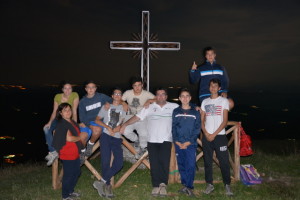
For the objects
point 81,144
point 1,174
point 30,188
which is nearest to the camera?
point 81,144

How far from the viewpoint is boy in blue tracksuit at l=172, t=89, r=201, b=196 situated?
240 inches

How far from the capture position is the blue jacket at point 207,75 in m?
6.96

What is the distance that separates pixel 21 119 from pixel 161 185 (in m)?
75.0

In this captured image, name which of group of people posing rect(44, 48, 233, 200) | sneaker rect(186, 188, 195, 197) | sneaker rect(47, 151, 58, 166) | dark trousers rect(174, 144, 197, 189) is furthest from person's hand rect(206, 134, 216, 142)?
sneaker rect(47, 151, 58, 166)

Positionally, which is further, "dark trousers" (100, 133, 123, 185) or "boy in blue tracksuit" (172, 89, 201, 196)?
"dark trousers" (100, 133, 123, 185)

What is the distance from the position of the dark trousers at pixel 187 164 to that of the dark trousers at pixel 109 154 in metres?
1.25

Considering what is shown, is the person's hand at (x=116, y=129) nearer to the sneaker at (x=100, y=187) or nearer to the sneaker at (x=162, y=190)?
the sneaker at (x=100, y=187)

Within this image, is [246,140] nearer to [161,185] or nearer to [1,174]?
[161,185]

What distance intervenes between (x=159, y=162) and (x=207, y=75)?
7.53 ft

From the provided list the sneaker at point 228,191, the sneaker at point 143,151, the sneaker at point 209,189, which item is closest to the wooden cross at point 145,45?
the sneaker at point 143,151

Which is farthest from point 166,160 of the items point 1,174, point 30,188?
point 1,174

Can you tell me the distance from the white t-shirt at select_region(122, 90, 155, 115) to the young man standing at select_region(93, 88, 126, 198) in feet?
1.69

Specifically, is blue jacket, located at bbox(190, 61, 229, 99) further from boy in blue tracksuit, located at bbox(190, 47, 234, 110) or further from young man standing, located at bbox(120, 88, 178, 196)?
young man standing, located at bbox(120, 88, 178, 196)

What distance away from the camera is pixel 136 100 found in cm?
711
